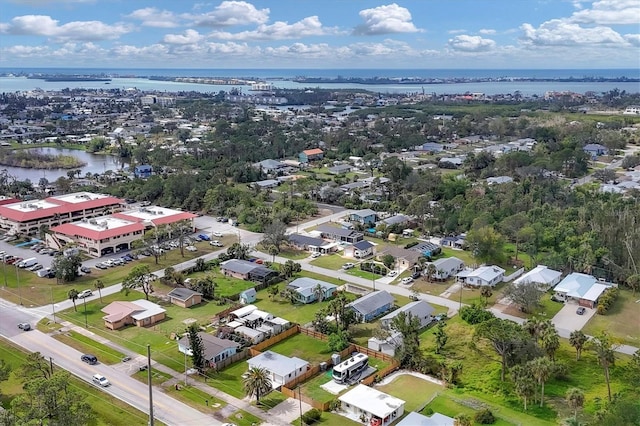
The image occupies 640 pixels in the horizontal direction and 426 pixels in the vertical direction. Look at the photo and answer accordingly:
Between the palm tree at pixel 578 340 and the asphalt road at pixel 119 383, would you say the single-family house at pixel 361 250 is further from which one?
the asphalt road at pixel 119 383

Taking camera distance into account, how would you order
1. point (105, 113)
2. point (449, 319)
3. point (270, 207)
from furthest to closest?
point (105, 113)
point (270, 207)
point (449, 319)

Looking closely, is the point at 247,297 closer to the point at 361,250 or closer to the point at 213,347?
the point at 213,347

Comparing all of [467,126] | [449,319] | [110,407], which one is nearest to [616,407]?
[449,319]

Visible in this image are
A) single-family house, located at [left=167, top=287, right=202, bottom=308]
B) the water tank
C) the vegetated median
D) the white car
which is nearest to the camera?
the white car

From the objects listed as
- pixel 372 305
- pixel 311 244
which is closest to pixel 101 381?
pixel 372 305

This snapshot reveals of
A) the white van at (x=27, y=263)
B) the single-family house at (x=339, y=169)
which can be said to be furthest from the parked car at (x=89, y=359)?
the single-family house at (x=339, y=169)

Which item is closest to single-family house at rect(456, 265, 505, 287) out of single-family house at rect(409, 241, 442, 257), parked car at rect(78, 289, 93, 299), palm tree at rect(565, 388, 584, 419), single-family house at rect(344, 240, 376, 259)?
single-family house at rect(409, 241, 442, 257)

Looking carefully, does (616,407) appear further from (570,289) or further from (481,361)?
(570,289)

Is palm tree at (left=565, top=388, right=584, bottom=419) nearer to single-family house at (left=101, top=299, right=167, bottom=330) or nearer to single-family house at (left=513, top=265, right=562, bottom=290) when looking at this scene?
single-family house at (left=513, top=265, right=562, bottom=290)
